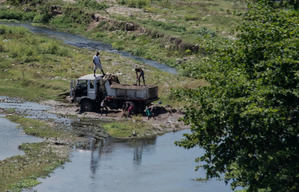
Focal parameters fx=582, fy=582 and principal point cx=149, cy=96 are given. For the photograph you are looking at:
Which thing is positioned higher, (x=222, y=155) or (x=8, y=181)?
(x=222, y=155)

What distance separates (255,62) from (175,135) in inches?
703

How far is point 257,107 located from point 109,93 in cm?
2354

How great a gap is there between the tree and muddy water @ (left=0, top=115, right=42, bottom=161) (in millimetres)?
13833

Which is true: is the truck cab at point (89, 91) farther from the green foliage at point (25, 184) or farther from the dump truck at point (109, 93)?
the green foliage at point (25, 184)

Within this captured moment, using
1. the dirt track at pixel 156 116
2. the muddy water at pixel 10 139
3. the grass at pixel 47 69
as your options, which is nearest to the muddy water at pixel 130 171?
the dirt track at pixel 156 116

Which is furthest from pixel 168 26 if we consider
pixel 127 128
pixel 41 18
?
pixel 127 128

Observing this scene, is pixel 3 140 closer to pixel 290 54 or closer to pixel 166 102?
pixel 166 102

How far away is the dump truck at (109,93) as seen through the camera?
4088cm

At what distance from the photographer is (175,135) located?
38.8 m

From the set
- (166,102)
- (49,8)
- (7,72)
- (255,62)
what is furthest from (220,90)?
(49,8)

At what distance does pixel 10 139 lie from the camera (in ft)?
117

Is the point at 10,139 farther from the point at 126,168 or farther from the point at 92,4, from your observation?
the point at 92,4

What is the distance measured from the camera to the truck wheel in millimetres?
42250

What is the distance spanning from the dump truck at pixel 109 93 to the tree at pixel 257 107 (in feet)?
60.4
